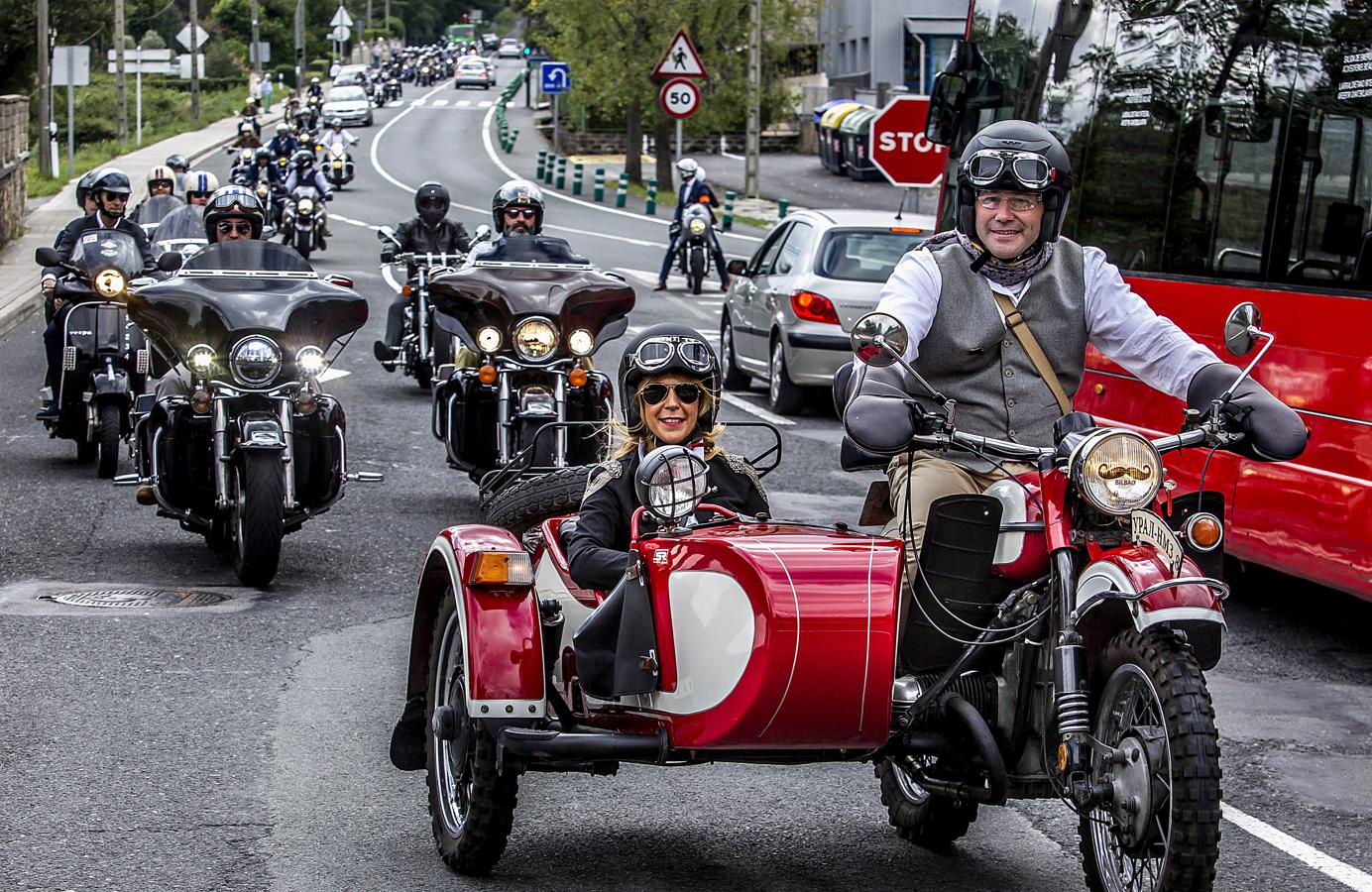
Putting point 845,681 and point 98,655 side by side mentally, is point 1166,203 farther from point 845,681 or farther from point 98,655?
point 845,681

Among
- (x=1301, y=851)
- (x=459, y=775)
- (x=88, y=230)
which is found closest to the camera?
(x=459, y=775)

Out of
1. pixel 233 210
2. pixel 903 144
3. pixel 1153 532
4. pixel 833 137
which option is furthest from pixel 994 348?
pixel 833 137

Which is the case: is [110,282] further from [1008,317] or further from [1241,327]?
[1241,327]

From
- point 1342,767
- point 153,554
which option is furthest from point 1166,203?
point 153,554

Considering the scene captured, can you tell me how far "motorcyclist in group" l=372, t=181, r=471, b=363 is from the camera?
17281mm

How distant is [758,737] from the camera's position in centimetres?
472

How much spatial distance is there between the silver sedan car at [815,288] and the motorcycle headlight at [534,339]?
5.17m

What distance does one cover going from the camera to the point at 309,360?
393 inches

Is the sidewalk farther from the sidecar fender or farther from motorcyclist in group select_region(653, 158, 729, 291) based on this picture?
the sidecar fender

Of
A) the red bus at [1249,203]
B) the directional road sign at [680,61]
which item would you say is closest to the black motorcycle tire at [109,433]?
the red bus at [1249,203]

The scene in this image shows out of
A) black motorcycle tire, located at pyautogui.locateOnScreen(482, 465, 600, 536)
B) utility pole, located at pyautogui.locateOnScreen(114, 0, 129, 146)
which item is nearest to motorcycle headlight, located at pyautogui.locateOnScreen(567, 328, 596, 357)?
black motorcycle tire, located at pyautogui.locateOnScreen(482, 465, 600, 536)

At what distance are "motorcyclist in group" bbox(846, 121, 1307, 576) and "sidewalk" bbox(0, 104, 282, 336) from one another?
60.8 feet

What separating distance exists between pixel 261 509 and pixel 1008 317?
17.0ft

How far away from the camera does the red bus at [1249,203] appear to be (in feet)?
28.3
